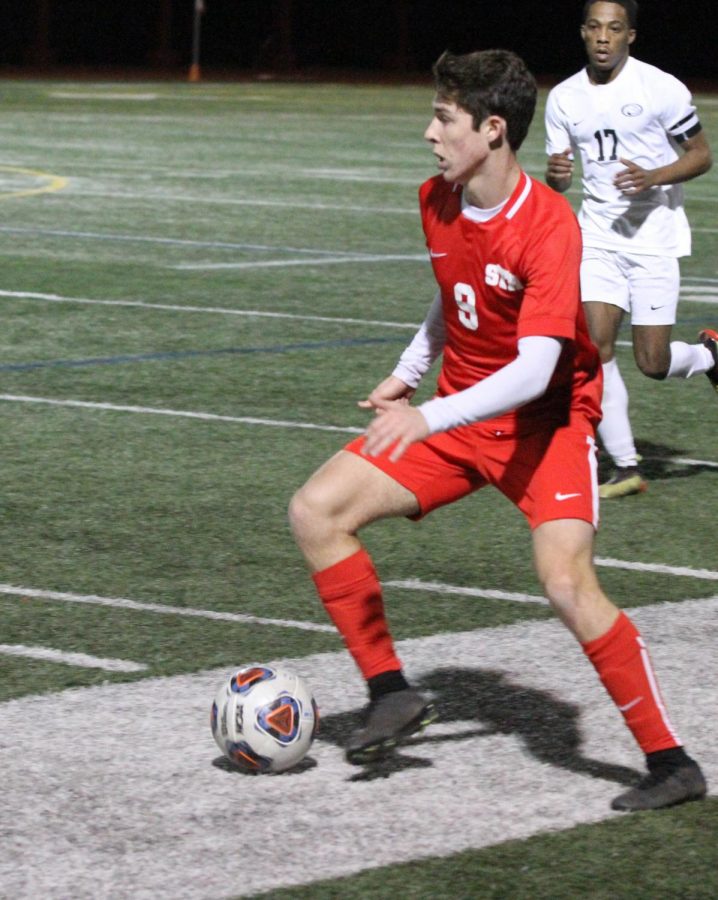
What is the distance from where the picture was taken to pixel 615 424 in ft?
31.1

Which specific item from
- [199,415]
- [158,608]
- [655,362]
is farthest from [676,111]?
[158,608]

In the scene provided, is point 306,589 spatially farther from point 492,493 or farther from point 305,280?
point 305,280

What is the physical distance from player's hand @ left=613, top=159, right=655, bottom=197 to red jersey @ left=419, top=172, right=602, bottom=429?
356 cm

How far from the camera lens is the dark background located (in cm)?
5922

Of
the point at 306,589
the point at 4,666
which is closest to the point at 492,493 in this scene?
the point at 306,589

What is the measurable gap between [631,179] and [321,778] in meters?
4.41

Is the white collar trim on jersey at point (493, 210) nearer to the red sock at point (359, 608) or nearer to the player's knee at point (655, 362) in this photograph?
the red sock at point (359, 608)

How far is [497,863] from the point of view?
4.88 m

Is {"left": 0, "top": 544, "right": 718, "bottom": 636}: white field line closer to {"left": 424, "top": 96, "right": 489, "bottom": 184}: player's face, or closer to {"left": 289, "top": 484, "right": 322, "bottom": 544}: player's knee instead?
{"left": 289, "top": 484, "right": 322, "bottom": 544}: player's knee

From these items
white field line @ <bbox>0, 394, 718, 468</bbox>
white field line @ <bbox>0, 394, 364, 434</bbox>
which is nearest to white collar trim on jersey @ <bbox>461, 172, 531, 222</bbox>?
white field line @ <bbox>0, 394, 718, 468</bbox>

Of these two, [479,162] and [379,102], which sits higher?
[479,162]

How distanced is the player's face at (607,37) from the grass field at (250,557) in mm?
1853

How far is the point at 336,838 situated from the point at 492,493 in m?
4.41

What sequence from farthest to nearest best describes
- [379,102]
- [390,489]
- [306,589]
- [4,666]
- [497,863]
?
1. [379,102]
2. [306,589]
3. [4,666]
4. [390,489]
5. [497,863]
